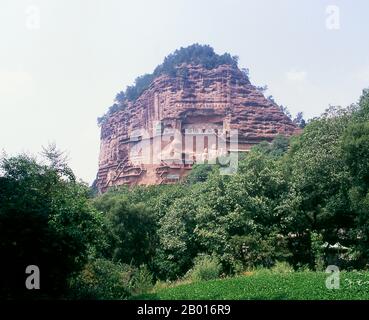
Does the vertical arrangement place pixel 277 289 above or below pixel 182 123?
below

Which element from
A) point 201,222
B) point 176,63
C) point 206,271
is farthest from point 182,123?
point 206,271

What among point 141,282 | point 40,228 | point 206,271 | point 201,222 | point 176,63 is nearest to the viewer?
point 40,228

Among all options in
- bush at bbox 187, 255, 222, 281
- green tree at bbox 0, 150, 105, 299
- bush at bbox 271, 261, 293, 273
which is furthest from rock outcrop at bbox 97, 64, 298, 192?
green tree at bbox 0, 150, 105, 299

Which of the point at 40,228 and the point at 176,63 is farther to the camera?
the point at 176,63

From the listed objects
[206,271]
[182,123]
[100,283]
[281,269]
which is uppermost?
[182,123]

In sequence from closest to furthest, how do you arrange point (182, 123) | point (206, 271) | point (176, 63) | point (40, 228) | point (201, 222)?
point (40, 228) → point (206, 271) → point (201, 222) → point (182, 123) → point (176, 63)

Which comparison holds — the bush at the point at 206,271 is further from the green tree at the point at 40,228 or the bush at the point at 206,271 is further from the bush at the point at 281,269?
the green tree at the point at 40,228

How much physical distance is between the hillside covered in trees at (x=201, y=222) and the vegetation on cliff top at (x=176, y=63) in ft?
128

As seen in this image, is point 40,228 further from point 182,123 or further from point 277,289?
point 182,123

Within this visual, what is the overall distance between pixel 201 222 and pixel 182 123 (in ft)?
131

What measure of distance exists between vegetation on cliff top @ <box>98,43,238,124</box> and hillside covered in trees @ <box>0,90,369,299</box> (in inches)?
1538

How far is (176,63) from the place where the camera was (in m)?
62.6

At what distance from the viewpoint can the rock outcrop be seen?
2137 inches

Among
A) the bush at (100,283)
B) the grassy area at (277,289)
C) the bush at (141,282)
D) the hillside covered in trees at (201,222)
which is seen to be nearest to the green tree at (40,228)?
the hillside covered in trees at (201,222)
